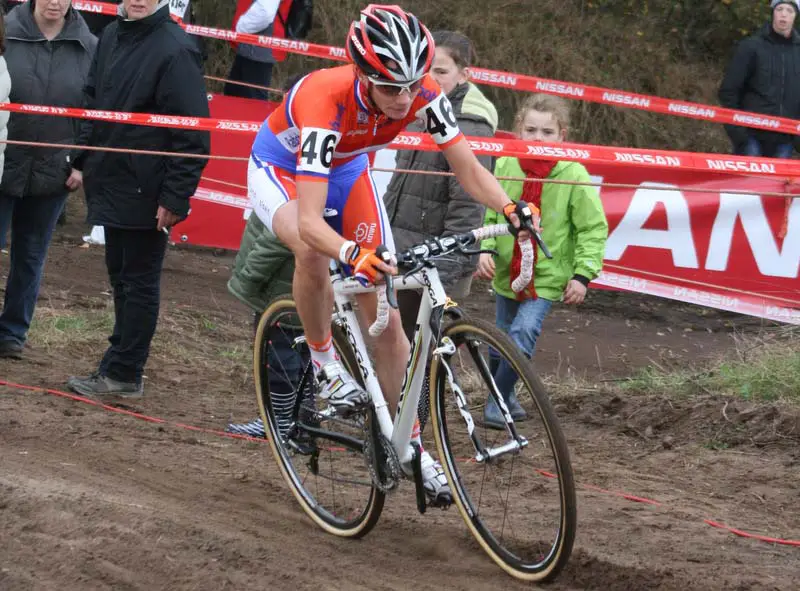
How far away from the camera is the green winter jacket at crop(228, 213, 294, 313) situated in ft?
21.1

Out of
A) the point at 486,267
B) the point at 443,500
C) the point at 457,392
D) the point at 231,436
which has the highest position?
the point at 457,392

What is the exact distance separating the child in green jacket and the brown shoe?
229 centimetres

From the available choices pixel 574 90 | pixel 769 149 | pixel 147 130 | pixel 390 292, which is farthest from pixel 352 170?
pixel 769 149

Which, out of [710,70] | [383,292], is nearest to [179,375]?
[383,292]

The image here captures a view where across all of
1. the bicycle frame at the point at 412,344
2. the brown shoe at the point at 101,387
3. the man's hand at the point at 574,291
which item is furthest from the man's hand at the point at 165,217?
the man's hand at the point at 574,291

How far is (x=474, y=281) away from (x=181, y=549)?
750 centimetres

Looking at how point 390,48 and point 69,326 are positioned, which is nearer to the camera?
point 390,48

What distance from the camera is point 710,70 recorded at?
1584 centimetres

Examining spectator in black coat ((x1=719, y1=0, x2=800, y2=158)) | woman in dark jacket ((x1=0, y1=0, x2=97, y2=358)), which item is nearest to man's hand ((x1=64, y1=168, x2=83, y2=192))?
woman in dark jacket ((x1=0, y1=0, x2=97, y2=358))

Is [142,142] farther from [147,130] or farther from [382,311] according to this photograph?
[382,311]

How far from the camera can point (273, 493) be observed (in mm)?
5852

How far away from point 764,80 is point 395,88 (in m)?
7.95

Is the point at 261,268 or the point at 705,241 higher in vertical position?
the point at 261,268

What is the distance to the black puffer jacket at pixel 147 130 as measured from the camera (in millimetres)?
7008
